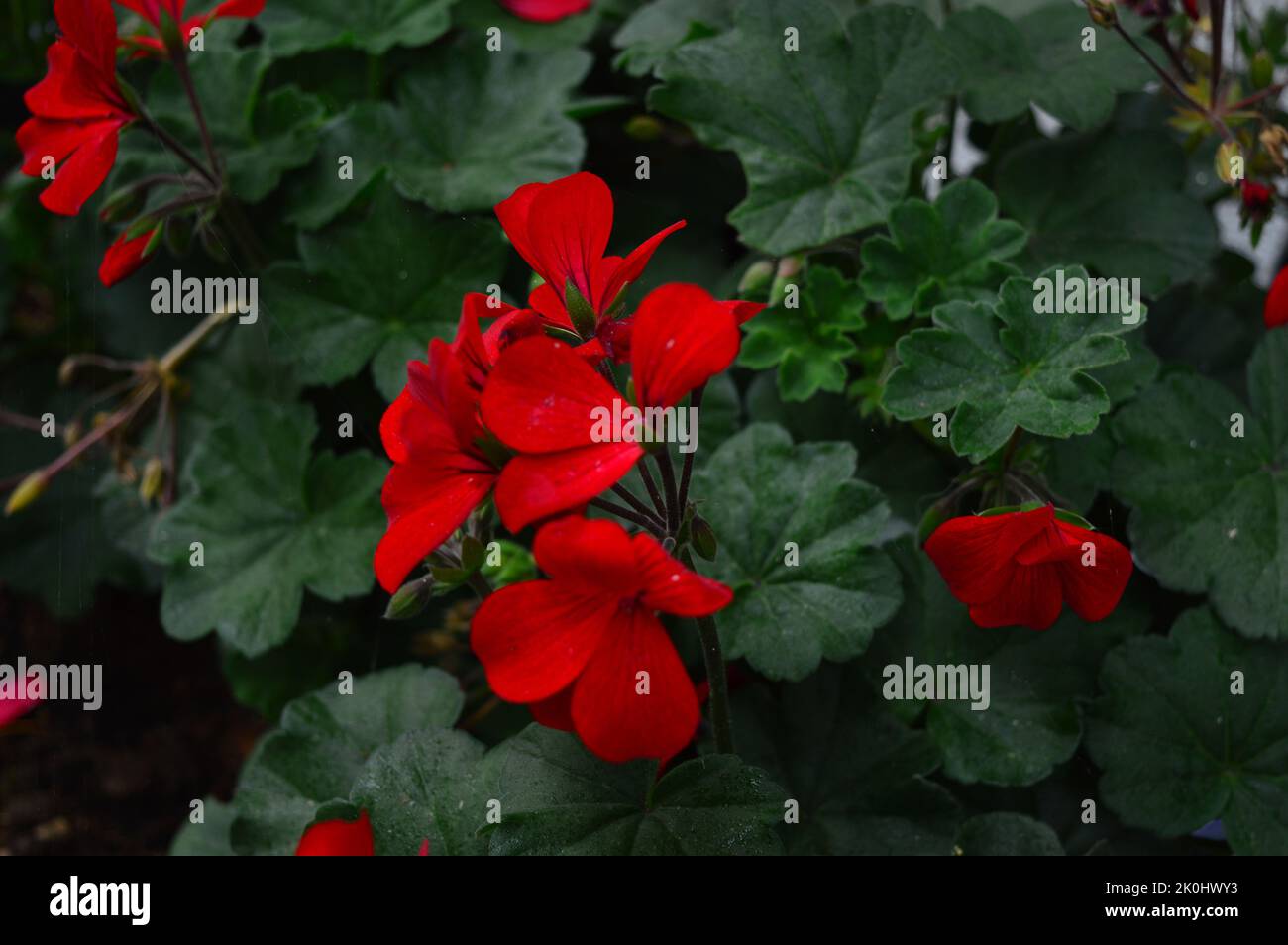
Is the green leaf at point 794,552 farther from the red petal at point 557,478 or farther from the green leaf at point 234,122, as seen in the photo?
the green leaf at point 234,122

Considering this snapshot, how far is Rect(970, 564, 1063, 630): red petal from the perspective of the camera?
2.64ft

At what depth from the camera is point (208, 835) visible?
4.20 feet

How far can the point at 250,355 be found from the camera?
137 cm

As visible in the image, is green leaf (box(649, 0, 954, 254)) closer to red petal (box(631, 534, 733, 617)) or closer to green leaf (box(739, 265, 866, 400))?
green leaf (box(739, 265, 866, 400))

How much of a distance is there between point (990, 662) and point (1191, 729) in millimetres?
176

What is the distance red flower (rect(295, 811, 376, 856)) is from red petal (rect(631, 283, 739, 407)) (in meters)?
0.42

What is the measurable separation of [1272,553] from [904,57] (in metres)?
0.57

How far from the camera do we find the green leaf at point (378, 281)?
1.21 meters

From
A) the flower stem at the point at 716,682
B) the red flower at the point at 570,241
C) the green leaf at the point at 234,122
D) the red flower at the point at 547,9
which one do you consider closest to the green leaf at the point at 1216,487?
the flower stem at the point at 716,682

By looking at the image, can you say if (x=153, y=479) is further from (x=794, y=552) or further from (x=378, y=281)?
(x=794, y=552)

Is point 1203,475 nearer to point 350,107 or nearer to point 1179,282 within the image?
point 1179,282
